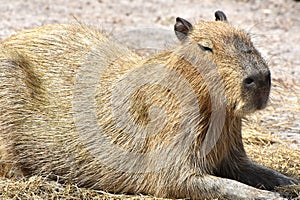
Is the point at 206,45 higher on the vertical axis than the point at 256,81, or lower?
higher

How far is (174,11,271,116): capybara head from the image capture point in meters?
3.71

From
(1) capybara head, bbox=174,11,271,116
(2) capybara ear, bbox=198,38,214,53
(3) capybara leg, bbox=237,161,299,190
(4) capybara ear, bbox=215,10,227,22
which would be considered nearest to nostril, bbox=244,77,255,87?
(1) capybara head, bbox=174,11,271,116

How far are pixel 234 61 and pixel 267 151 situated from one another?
1653 mm

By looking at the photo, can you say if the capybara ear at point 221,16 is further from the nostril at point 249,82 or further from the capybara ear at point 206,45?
the nostril at point 249,82

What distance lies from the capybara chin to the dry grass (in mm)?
121

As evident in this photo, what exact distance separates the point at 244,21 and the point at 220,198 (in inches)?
245

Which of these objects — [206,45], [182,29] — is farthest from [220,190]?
[182,29]

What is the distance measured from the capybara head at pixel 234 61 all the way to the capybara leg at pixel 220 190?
18.0 inches

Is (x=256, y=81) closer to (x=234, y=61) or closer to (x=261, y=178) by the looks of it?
(x=234, y=61)

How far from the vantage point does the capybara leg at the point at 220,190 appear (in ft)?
12.9

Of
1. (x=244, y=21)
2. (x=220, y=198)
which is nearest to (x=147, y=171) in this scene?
(x=220, y=198)

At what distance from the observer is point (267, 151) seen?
526cm

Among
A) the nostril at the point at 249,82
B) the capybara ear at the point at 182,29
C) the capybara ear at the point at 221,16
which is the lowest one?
the nostril at the point at 249,82

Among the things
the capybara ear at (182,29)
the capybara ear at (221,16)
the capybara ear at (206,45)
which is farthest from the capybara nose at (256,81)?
the capybara ear at (221,16)
